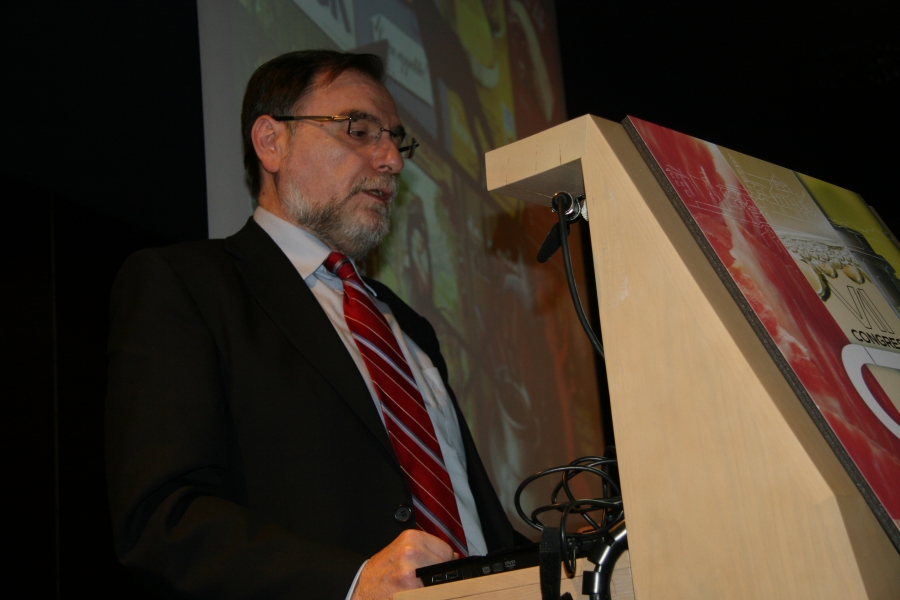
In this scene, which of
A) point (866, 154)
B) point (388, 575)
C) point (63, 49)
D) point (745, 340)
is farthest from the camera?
point (866, 154)

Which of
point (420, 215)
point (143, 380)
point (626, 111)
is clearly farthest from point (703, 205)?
point (626, 111)

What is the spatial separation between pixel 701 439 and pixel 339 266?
108cm

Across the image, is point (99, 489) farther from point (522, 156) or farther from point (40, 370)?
point (522, 156)

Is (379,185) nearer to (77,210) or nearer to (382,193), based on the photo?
(382,193)

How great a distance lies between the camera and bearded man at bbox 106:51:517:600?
98 cm

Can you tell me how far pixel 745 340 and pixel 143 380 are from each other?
87cm

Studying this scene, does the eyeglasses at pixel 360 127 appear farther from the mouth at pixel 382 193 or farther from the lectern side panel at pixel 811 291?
the lectern side panel at pixel 811 291

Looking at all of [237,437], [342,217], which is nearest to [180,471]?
[237,437]

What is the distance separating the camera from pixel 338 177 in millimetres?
1637

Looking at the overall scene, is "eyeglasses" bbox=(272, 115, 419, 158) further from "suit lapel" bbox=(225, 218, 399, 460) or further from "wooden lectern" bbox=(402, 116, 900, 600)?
"wooden lectern" bbox=(402, 116, 900, 600)

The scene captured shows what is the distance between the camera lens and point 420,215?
8.34ft

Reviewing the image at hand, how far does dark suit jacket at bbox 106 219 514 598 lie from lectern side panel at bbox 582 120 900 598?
1.47 feet

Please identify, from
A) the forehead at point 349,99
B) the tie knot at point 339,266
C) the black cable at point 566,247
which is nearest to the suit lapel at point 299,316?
the tie knot at point 339,266

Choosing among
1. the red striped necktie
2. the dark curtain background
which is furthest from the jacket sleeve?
the dark curtain background
